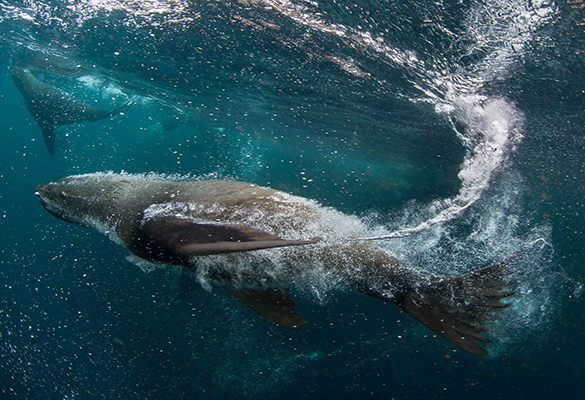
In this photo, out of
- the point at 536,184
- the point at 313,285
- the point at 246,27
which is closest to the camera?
the point at 313,285

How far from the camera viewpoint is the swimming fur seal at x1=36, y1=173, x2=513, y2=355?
10.3 feet

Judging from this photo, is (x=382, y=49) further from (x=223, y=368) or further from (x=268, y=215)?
(x=223, y=368)

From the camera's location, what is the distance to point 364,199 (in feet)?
50.7

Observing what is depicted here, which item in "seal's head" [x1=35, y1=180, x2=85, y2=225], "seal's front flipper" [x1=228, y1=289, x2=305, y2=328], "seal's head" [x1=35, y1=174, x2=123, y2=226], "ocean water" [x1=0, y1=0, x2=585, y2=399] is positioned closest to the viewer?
"seal's front flipper" [x1=228, y1=289, x2=305, y2=328]

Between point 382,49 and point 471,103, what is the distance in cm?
280

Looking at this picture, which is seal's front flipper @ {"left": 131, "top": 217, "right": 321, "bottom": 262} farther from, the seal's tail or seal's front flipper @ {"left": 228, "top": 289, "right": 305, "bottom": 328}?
the seal's tail

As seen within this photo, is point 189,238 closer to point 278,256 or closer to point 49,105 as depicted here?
point 278,256

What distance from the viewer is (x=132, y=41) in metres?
8.80

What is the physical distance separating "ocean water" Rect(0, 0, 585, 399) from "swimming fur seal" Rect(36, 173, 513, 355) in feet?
2.06

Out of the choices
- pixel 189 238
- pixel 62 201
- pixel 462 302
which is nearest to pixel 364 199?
pixel 462 302

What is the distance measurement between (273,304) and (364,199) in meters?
13.1

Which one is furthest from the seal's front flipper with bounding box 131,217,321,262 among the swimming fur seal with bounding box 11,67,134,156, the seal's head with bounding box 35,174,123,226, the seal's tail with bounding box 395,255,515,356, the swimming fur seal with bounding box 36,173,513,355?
the swimming fur seal with bounding box 11,67,134,156

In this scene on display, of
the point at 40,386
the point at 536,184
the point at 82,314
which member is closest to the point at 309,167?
the point at 536,184

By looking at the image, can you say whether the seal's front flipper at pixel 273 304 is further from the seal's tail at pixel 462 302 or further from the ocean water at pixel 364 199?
the seal's tail at pixel 462 302
